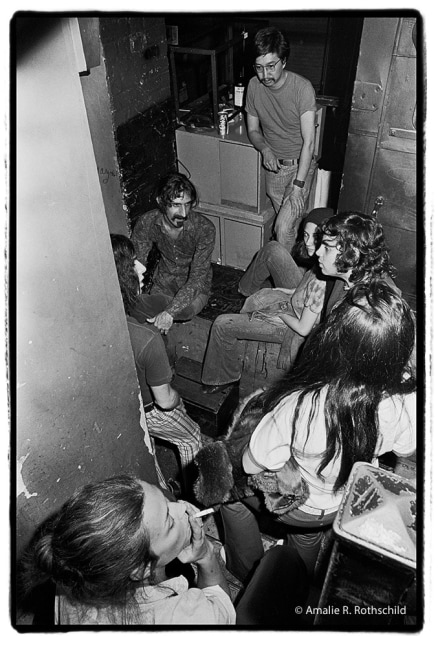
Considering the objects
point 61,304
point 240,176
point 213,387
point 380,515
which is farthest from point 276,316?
point 380,515

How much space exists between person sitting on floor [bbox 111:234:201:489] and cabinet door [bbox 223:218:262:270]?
82.2 inches

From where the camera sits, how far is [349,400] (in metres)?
1.79

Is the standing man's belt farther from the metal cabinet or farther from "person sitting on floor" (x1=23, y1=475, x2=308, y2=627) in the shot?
"person sitting on floor" (x1=23, y1=475, x2=308, y2=627)

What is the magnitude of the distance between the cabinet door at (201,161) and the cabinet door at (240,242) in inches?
11.1

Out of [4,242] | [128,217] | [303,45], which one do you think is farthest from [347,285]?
[303,45]

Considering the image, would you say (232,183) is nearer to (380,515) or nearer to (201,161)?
(201,161)

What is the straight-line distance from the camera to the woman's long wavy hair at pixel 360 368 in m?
1.78

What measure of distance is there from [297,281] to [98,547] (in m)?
2.42

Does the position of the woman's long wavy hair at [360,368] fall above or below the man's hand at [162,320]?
above

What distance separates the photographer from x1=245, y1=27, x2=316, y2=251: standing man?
3.91 meters

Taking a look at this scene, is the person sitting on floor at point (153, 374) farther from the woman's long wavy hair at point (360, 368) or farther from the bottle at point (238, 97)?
the bottle at point (238, 97)

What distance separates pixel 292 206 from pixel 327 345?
2.57m

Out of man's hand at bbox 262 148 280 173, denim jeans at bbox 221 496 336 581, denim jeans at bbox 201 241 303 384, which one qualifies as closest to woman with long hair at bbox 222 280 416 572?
denim jeans at bbox 221 496 336 581

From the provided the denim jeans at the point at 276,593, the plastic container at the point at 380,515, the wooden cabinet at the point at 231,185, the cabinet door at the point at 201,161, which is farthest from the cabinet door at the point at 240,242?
the plastic container at the point at 380,515
